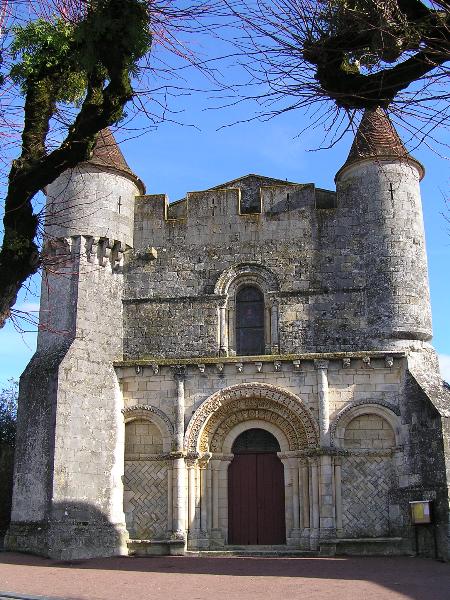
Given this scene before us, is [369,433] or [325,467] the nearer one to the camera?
[325,467]

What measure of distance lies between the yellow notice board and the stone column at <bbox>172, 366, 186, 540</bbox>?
5009 millimetres

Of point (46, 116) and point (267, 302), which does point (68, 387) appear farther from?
point (46, 116)

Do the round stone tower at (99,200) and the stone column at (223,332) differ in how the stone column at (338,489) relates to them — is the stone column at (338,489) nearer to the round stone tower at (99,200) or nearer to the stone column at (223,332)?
the stone column at (223,332)

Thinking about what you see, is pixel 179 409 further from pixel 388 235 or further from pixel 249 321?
pixel 388 235

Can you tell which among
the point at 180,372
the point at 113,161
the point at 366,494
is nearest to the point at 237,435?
the point at 180,372

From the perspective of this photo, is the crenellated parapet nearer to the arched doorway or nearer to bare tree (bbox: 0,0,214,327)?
the arched doorway

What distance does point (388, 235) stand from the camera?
18297mm

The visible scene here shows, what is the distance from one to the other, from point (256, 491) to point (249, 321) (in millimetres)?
4042

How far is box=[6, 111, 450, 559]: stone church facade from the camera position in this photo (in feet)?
54.9

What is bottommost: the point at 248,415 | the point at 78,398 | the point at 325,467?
the point at 325,467

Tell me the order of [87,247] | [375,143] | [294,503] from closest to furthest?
1. [294,503]
2. [87,247]
3. [375,143]

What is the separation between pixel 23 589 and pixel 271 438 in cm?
827

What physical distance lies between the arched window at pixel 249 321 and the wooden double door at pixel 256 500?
8.28ft

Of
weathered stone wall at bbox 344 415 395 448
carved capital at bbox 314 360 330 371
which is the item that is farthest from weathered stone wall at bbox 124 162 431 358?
weathered stone wall at bbox 344 415 395 448
